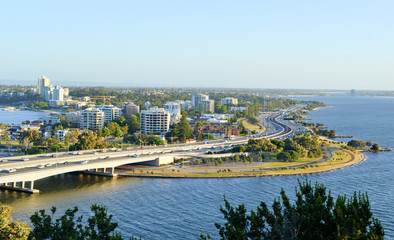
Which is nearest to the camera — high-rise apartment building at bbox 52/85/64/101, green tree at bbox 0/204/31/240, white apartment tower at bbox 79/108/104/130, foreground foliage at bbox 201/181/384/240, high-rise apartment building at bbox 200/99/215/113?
foreground foliage at bbox 201/181/384/240

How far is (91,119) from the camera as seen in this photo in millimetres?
48344

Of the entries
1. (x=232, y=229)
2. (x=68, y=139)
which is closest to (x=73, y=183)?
(x=68, y=139)

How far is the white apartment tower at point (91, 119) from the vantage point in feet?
158

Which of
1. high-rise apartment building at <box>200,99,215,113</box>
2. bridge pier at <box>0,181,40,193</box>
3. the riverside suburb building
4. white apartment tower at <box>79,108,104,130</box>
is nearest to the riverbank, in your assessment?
bridge pier at <box>0,181,40,193</box>

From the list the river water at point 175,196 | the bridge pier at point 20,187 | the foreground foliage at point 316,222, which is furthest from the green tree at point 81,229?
the bridge pier at point 20,187

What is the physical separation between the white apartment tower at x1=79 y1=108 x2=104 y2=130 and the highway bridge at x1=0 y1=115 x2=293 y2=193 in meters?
18.7

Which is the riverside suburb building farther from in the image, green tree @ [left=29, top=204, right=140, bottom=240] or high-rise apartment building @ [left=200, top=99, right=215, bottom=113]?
green tree @ [left=29, top=204, right=140, bottom=240]

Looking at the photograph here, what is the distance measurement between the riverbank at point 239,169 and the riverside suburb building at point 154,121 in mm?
18279

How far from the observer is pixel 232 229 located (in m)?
7.92

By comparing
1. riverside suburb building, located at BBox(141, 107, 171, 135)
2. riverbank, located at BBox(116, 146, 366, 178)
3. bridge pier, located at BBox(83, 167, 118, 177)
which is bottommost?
bridge pier, located at BBox(83, 167, 118, 177)

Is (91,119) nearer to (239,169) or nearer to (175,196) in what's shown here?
(239,169)

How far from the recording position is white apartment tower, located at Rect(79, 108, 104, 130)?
4825 centimetres

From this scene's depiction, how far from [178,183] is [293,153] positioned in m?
10.1

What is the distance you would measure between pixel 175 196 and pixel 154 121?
25.8m
